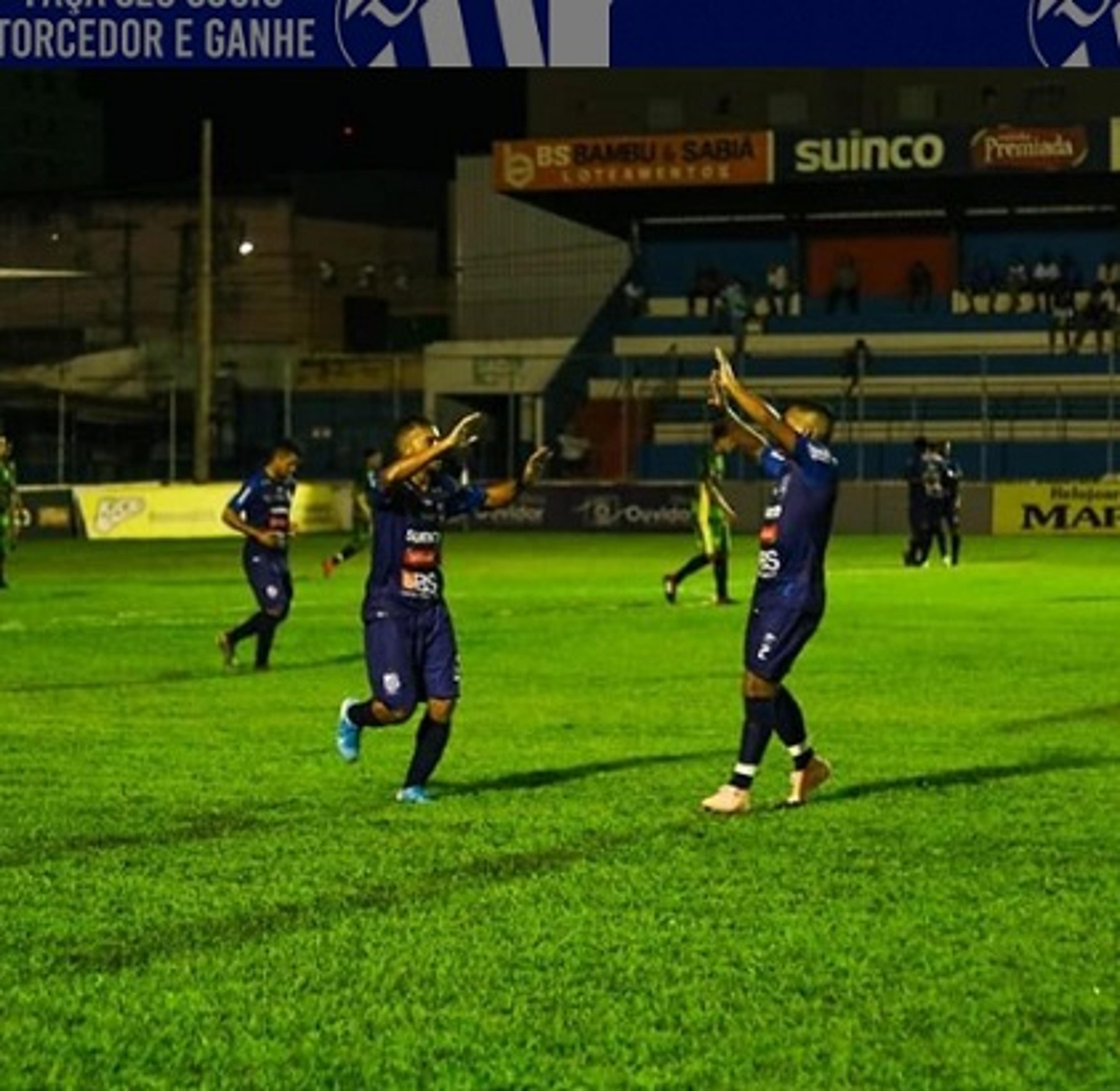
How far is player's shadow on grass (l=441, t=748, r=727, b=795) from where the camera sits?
15.0 meters

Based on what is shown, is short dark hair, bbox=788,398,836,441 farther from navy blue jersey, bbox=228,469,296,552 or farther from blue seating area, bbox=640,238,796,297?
blue seating area, bbox=640,238,796,297

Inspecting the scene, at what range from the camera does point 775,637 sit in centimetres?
1377

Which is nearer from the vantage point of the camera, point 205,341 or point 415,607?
point 415,607

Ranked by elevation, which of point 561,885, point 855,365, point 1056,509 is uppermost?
point 855,365

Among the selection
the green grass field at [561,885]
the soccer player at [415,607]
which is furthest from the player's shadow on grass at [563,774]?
the soccer player at [415,607]

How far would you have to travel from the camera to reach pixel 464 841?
1287cm

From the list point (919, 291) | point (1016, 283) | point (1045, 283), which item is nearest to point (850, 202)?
point (919, 291)

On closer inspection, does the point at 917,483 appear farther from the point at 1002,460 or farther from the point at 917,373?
the point at 917,373

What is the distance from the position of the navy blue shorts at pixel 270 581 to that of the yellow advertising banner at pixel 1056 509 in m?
34.4

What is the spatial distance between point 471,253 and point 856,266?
10.9 m

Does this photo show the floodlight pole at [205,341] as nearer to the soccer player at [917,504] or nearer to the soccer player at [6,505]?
the soccer player at [6,505]

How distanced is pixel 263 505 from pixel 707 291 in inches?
1906

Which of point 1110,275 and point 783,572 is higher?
point 1110,275

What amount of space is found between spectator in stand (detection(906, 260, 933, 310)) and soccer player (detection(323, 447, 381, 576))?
25400mm
